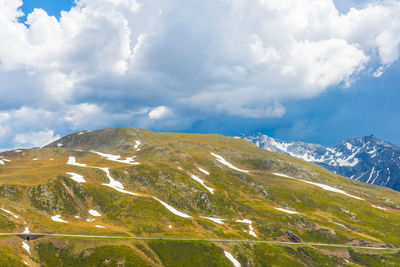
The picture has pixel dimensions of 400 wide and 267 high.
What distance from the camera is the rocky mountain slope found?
317ft

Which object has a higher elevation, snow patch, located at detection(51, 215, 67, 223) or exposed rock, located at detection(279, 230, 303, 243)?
Answer: snow patch, located at detection(51, 215, 67, 223)

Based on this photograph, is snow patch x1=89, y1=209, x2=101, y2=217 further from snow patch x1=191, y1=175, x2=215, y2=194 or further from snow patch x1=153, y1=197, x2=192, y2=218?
snow patch x1=191, y1=175, x2=215, y2=194

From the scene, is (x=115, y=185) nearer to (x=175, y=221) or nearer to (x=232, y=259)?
(x=175, y=221)

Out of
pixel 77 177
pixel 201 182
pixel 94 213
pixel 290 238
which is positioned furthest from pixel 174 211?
pixel 290 238

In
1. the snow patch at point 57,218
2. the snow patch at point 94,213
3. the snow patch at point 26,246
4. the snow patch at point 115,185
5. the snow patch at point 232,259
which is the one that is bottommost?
the snow patch at point 232,259

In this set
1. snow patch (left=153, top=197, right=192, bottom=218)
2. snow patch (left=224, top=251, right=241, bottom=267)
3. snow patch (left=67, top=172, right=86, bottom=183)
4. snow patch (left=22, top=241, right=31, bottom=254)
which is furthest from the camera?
snow patch (left=67, top=172, right=86, bottom=183)

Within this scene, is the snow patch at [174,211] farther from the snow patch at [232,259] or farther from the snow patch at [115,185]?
the snow patch at [232,259]

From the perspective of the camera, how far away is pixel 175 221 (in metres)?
132

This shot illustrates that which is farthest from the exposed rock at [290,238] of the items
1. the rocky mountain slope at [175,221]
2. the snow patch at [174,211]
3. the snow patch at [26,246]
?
the snow patch at [26,246]

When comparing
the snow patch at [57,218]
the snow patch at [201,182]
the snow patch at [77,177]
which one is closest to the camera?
the snow patch at [57,218]

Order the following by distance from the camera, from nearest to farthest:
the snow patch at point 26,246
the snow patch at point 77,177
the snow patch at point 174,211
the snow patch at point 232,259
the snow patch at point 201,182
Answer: the snow patch at point 26,246
the snow patch at point 232,259
the snow patch at point 174,211
the snow patch at point 77,177
the snow patch at point 201,182

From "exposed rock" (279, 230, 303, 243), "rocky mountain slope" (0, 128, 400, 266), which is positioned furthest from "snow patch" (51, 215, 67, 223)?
"exposed rock" (279, 230, 303, 243)

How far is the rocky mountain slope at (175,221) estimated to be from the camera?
96.6m

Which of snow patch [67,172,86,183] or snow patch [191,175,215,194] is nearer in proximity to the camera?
snow patch [67,172,86,183]
